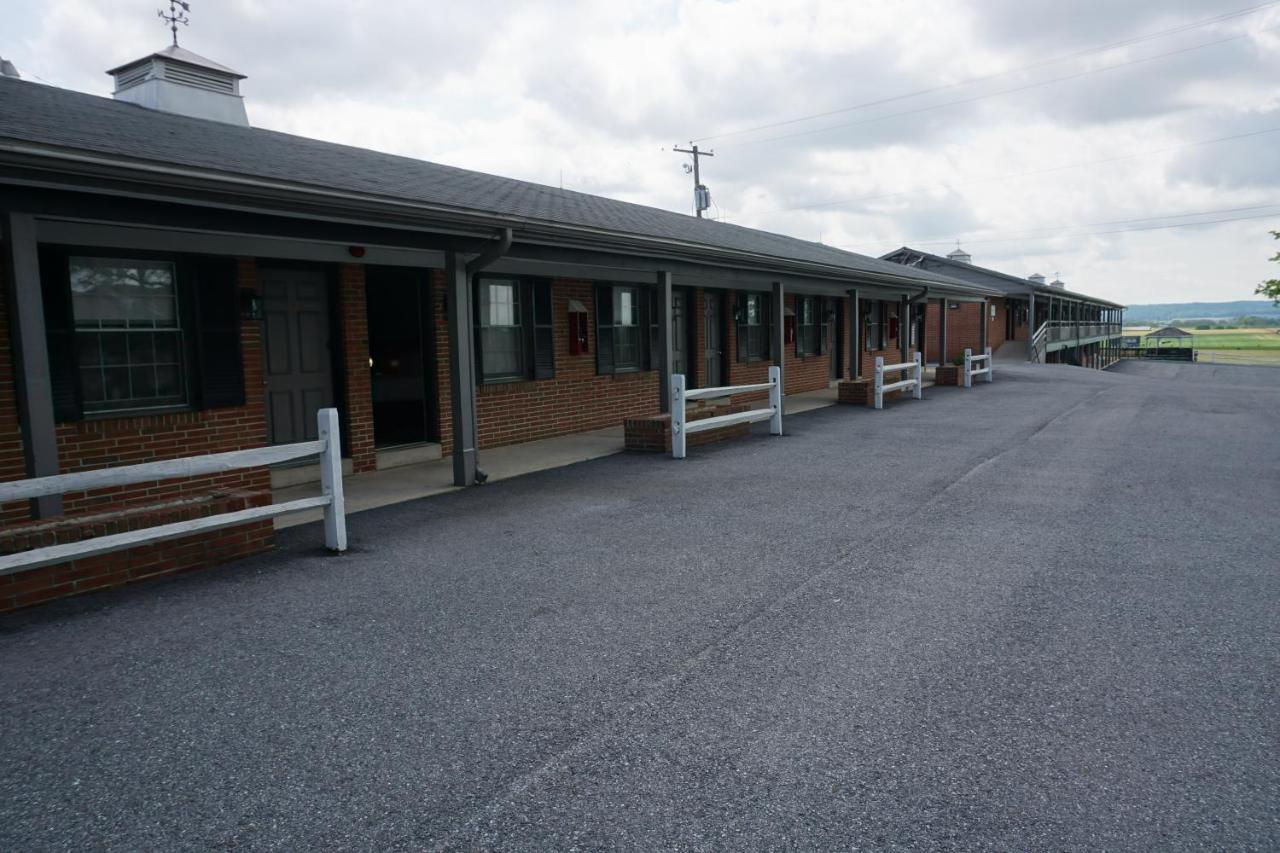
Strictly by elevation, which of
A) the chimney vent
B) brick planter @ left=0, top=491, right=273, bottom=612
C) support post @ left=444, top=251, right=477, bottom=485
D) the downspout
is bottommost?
brick planter @ left=0, top=491, right=273, bottom=612

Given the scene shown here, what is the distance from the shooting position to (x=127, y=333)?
7.57 metres

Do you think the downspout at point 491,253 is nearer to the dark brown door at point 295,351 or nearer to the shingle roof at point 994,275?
the dark brown door at point 295,351

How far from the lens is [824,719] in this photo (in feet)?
11.9

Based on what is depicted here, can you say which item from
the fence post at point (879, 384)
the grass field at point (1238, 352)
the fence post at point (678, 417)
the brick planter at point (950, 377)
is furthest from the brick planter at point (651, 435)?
the grass field at point (1238, 352)

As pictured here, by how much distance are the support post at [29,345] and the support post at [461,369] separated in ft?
12.0

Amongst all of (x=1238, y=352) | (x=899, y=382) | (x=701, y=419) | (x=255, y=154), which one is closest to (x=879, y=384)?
(x=899, y=382)

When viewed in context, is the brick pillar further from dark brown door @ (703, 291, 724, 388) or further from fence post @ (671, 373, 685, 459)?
dark brown door @ (703, 291, 724, 388)

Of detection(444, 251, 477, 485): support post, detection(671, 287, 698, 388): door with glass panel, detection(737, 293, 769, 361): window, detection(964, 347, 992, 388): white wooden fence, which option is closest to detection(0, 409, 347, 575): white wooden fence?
detection(444, 251, 477, 485): support post

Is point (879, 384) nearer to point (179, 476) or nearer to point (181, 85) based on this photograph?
point (181, 85)

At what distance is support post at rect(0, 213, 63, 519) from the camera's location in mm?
5594

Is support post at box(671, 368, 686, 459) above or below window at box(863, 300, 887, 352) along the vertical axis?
below

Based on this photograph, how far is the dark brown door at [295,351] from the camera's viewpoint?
9.38 m

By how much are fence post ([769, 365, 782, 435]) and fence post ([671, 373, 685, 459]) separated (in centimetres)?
257

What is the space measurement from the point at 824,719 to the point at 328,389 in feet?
25.8
